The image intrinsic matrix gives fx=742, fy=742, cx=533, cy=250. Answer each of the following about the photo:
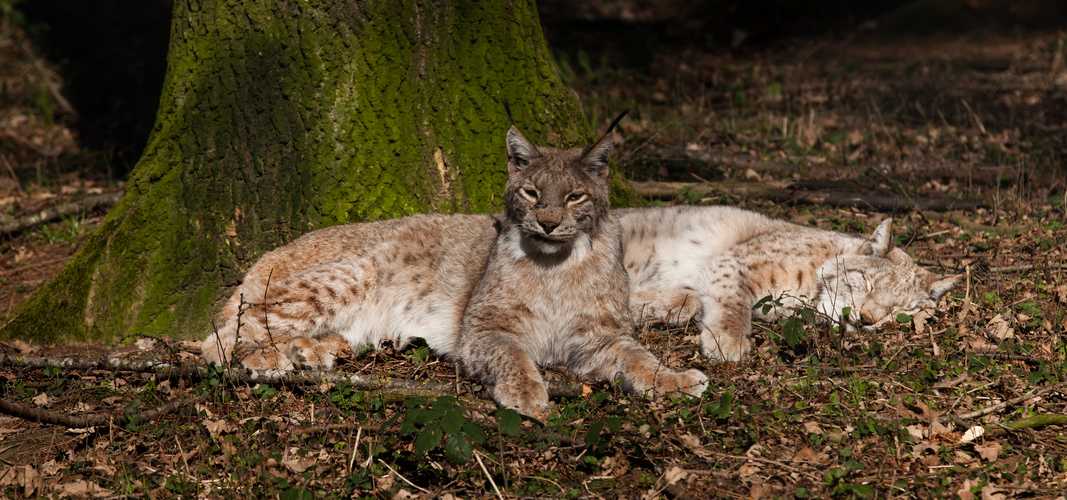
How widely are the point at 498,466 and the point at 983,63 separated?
1114cm

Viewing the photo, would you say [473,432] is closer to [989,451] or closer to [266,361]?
[266,361]

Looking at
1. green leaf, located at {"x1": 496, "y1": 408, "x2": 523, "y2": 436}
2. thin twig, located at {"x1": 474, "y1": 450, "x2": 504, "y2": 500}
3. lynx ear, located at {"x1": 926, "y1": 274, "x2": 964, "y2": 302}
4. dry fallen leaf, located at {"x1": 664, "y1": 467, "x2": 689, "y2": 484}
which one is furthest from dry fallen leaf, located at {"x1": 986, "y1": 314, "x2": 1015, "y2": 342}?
thin twig, located at {"x1": 474, "y1": 450, "x2": 504, "y2": 500}

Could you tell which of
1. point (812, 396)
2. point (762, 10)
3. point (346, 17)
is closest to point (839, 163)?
point (812, 396)

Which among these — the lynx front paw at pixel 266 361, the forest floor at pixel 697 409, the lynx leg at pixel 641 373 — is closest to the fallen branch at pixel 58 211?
the forest floor at pixel 697 409

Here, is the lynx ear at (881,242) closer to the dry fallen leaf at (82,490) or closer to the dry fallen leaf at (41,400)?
the dry fallen leaf at (82,490)

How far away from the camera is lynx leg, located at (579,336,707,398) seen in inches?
139

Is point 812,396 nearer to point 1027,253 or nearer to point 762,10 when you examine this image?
point 1027,253

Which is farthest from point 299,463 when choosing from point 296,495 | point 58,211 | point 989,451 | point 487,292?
point 58,211

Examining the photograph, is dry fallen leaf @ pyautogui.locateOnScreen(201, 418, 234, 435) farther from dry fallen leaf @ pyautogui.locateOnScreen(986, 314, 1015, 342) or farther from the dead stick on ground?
dry fallen leaf @ pyautogui.locateOnScreen(986, 314, 1015, 342)

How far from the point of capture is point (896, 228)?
18.8 ft

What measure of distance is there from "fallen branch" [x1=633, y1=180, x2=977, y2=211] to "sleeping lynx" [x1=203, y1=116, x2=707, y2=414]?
2.24 m

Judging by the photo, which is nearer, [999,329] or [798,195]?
[999,329]

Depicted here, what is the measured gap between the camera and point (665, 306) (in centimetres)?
484

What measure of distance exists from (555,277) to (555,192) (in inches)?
19.2
